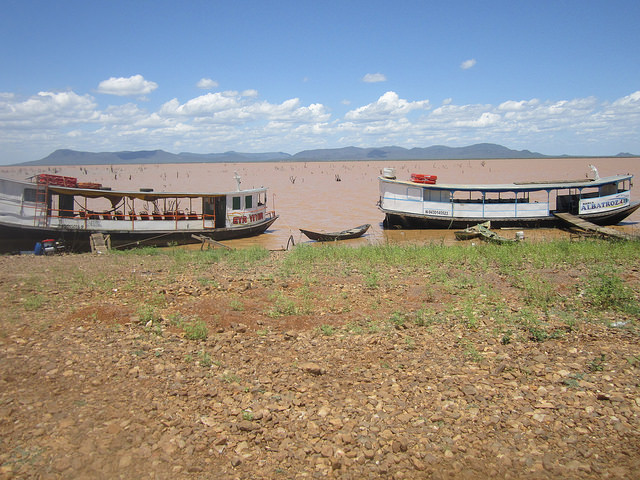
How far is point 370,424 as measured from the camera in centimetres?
499

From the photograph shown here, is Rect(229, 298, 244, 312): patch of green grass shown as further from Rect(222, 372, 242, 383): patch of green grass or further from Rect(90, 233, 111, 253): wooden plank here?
Rect(90, 233, 111, 253): wooden plank

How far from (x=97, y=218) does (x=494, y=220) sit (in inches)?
740

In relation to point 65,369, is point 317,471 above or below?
below

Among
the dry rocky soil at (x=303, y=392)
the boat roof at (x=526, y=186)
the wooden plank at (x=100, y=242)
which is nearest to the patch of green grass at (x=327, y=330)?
the dry rocky soil at (x=303, y=392)

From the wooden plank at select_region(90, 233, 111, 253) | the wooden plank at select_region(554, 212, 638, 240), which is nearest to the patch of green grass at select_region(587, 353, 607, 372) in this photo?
the wooden plank at select_region(554, 212, 638, 240)

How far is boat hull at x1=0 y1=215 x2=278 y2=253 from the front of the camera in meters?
16.9

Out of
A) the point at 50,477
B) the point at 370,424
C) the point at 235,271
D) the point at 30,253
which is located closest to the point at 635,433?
the point at 370,424

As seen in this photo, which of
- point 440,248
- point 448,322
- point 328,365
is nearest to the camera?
point 328,365

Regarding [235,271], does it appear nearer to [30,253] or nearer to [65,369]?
[65,369]

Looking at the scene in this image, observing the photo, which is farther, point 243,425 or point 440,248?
point 440,248

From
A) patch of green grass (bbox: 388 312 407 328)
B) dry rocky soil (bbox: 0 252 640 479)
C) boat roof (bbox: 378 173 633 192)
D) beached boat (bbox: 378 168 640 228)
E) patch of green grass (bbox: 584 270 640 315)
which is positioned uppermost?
boat roof (bbox: 378 173 633 192)

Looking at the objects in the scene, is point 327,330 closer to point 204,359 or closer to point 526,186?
point 204,359

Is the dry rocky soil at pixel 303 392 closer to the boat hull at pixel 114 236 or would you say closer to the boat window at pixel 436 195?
the boat hull at pixel 114 236

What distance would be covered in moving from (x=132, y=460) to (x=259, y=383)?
5.88 feet
